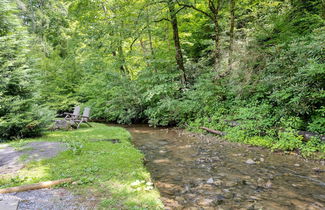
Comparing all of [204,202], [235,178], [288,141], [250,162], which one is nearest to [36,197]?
[204,202]

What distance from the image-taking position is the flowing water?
128 inches

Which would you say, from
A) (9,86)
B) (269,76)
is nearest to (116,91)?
(9,86)

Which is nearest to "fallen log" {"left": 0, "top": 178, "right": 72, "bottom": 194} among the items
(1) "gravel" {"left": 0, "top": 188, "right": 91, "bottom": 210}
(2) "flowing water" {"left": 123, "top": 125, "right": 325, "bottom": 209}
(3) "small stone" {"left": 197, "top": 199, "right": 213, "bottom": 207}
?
(1) "gravel" {"left": 0, "top": 188, "right": 91, "bottom": 210}

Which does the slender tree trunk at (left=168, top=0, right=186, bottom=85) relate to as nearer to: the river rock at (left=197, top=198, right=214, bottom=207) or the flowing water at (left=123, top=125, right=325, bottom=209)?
the flowing water at (left=123, top=125, right=325, bottom=209)

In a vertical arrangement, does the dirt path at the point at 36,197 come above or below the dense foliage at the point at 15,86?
below

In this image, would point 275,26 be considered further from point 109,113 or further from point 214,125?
point 109,113

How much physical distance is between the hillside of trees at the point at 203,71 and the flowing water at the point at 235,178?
96 centimetres

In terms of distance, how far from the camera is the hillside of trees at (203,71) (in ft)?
19.4

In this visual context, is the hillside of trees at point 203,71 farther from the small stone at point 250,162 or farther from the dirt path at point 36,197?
the dirt path at point 36,197

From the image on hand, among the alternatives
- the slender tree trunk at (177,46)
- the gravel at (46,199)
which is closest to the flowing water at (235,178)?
the gravel at (46,199)

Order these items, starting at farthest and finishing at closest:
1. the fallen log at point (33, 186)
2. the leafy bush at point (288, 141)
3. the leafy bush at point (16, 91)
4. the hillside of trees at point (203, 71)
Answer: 1. the leafy bush at point (16, 91)
2. the hillside of trees at point (203, 71)
3. the leafy bush at point (288, 141)
4. the fallen log at point (33, 186)

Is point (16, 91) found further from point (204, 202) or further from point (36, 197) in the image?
point (204, 202)

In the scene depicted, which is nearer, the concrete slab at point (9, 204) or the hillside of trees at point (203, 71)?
the concrete slab at point (9, 204)

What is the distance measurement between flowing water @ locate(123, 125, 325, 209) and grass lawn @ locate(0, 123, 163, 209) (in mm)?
469
